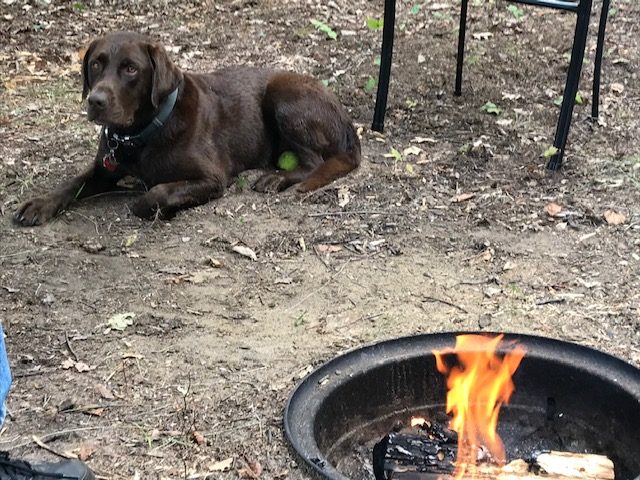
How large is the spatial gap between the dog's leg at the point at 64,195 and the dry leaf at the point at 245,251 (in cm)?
114

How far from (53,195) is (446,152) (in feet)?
8.05

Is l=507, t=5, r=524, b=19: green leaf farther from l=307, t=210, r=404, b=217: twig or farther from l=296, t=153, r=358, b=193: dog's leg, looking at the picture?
l=307, t=210, r=404, b=217: twig

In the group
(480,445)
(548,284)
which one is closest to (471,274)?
(548,284)

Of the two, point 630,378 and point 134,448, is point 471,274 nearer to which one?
point 630,378

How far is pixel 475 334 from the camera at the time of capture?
3609 millimetres

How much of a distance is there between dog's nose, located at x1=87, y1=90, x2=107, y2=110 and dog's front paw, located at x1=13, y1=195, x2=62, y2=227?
608 millimetres

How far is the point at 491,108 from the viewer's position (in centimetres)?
668

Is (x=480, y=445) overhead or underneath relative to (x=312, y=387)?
underneath

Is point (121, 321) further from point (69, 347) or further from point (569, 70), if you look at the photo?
point (569, 70)

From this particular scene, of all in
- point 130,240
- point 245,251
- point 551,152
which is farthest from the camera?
point 551,152

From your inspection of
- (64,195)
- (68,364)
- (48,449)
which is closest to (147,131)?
(64,195)

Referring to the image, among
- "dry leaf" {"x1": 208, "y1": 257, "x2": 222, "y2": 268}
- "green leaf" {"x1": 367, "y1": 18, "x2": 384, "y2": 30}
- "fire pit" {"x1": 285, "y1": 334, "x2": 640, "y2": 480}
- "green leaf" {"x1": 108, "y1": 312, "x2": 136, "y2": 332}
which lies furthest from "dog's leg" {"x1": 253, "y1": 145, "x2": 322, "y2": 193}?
"green leaf" {"x1": 367, "y1": 18, "x2": 384, "y2": 30}

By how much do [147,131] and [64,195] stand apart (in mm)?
595

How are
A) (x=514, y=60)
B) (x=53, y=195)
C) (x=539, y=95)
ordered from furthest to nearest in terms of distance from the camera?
(x=514, y=60) < (x=539, y=95) < (x=53, y=195)
